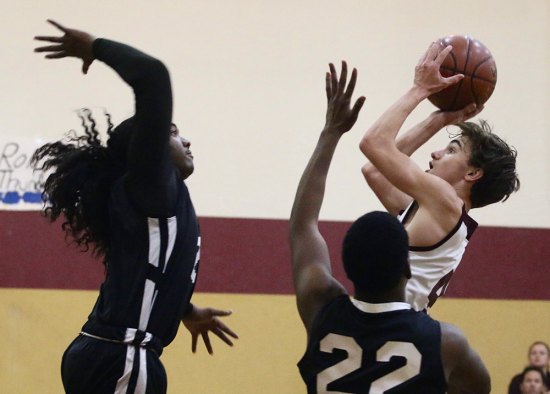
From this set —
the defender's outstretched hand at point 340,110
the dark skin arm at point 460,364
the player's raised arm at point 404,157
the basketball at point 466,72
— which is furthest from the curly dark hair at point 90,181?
the basketball at point 466,72

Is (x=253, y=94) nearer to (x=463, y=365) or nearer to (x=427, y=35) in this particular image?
(x=427, y=35)

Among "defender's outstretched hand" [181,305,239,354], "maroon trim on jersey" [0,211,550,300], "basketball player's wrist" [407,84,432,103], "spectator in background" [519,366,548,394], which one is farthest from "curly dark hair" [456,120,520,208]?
"spectator in background" [519,366,548,394]

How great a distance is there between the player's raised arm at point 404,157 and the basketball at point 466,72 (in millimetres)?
300

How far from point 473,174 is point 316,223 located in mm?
1415

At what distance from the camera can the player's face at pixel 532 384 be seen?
21.5ft

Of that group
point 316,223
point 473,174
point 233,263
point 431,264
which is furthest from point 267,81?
point 316,223

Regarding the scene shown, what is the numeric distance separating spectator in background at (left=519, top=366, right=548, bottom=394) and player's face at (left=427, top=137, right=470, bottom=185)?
3193 millimetres

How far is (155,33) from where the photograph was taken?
7.02 metres

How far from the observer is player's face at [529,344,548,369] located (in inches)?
265

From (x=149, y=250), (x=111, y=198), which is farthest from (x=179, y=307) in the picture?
(x=111, y=198)

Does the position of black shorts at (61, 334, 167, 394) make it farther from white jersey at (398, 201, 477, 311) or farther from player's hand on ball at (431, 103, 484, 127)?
player's hand on ball at (431, 103, 484, 127)

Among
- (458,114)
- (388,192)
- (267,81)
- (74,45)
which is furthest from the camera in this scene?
(267,81)

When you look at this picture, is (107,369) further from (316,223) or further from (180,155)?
(316,223)

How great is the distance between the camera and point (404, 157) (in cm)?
364
